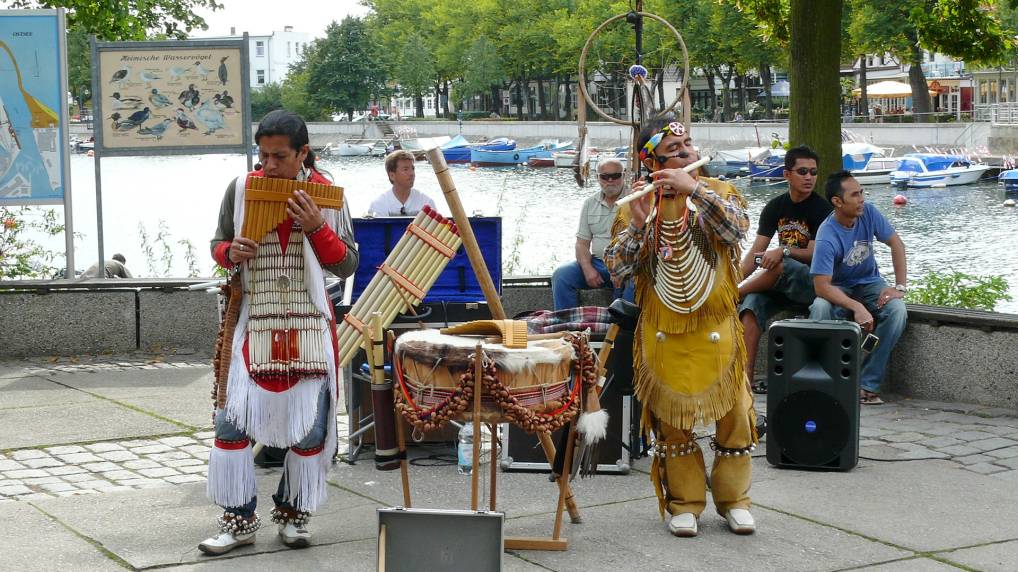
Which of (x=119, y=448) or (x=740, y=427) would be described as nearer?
(x=740, y=427)

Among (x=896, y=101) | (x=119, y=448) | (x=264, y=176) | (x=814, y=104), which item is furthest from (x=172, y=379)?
(x=896, y=101)

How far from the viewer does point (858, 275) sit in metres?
8.46

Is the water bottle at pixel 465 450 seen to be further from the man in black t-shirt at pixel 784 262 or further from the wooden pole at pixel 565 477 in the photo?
the man in black t-shirt at pixel 784 262

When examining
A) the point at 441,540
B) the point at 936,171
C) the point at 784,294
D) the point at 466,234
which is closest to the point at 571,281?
the point at 784,294

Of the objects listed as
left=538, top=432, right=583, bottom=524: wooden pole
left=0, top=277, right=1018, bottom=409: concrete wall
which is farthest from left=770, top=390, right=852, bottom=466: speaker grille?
left=0, top=277, right=1018, bottom=409: concrete wall

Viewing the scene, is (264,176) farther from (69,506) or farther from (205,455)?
(205,455)

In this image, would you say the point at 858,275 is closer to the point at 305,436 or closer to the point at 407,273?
the point at 407,273

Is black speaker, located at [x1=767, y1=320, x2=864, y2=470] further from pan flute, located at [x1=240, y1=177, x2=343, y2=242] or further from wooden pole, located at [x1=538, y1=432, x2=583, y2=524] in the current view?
pan flute, located at [x1=240, y1=177, x2=343, y2=242]

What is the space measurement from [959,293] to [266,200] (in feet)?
22.5

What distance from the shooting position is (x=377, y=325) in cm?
516

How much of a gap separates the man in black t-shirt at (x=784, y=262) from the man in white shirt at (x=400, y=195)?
230cm

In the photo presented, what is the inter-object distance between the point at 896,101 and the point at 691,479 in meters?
89.7

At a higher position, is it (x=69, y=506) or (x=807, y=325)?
(x=807, y=325)

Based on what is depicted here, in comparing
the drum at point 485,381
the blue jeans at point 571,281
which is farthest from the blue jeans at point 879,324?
the drum at point 485,381
